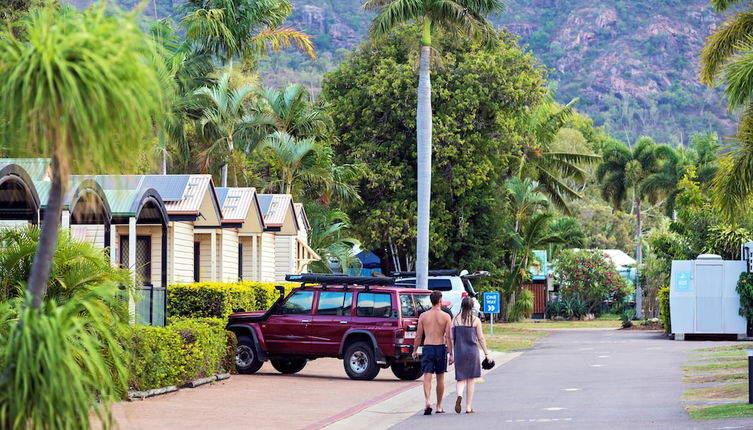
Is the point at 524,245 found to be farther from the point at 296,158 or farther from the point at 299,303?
the point at 299,303

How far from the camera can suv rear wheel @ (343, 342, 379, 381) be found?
23.0 m

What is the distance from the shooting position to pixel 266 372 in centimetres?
2477

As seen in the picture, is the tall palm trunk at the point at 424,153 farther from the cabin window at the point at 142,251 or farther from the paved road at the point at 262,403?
the paved road at the point at 262,403

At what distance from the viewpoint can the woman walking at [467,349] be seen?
1734 cm

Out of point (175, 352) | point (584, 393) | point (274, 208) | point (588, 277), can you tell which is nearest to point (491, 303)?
point (274, 208)

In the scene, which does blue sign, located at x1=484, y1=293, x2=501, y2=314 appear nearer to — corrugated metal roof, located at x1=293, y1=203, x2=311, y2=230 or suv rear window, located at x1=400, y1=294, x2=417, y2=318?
corrugated metal roof, located at x1=293, y1=203, x2=311, y2=230

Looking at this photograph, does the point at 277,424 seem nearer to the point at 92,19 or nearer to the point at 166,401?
the point at 166,401

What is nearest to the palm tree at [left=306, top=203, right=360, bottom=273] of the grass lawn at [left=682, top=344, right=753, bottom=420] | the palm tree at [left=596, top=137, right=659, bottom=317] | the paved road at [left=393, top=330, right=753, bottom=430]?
the paved road at [left=393, top=330, right=753, bottom=430]

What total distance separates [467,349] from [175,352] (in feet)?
16.7

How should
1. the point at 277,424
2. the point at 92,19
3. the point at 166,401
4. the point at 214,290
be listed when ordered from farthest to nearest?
the point at 214,290
the point at 166,401
the point at 277,424
the point at 92,19

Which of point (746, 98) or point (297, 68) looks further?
point (297, 68)

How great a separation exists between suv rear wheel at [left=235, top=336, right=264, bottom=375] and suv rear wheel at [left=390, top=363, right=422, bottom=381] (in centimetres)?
280

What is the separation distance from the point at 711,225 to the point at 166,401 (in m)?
29.8

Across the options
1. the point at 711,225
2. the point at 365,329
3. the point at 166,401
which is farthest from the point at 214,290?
the point at 711,225
